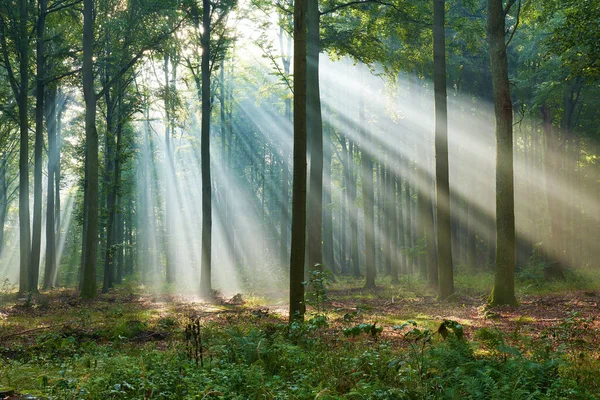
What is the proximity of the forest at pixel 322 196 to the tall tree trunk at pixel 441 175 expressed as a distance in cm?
6

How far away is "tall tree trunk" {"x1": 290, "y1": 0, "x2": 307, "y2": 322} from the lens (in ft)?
28.7

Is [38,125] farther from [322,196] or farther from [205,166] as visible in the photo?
[322,196]

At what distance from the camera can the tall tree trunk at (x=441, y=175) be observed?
14117mm

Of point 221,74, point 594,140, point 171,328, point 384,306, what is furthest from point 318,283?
point 221,74

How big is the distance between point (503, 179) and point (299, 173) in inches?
241

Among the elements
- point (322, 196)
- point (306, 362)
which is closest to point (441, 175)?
point (322, 196)

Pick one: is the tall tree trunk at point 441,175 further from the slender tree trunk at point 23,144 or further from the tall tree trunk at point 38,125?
the slender tree trunk at point 23,144

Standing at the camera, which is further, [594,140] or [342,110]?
[342,110]

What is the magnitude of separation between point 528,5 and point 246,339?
12.1 metres

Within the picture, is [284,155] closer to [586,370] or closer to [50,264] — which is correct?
[50,264]

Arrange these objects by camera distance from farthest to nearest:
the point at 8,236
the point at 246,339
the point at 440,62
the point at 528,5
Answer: the point at 8,236 → the point at 440,62 → the point at 528,5 → the point at 246,339

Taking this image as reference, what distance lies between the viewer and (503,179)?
12.2m

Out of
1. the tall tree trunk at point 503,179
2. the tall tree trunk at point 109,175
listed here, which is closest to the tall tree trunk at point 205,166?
the tall tree trunk at point 109,175

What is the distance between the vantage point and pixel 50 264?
2767cm
